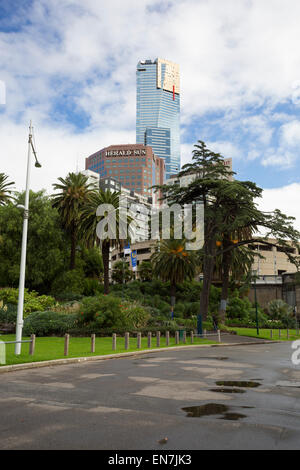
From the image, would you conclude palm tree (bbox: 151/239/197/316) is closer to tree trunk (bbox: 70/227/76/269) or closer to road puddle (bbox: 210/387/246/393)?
tree trunk (bbox: 70/227/76/269)

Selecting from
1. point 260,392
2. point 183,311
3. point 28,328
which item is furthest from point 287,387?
point 183,311

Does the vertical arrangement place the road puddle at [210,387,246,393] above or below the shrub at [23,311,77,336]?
below

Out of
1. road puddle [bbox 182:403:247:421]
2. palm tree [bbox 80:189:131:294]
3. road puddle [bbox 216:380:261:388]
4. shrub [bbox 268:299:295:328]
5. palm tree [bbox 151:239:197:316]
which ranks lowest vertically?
road puddle [bbox 216:380:261:388]

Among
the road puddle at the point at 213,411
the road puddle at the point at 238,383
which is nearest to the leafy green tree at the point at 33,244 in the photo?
the road puddle at the point at 238,383

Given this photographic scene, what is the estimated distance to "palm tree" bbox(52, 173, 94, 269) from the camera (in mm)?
44156

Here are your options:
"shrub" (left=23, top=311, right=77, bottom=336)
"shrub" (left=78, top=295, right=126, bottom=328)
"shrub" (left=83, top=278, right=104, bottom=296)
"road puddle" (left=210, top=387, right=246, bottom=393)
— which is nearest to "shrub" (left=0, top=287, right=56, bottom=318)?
"shrub" (left=23, top=311, right=77, bottom=336)

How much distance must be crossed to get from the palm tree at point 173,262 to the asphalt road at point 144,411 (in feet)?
116

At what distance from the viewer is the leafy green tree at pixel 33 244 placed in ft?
133

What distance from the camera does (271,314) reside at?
56812 mm

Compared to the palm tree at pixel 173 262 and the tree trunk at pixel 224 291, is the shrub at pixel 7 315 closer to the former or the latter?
the palm tree at pixel 173 262

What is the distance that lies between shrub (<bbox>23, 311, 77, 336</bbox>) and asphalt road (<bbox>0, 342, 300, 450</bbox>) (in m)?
15.3

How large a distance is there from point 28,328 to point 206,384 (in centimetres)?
1974

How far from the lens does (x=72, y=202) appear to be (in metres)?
45.5

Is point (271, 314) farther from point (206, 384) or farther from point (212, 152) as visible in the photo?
point (206, 384)
